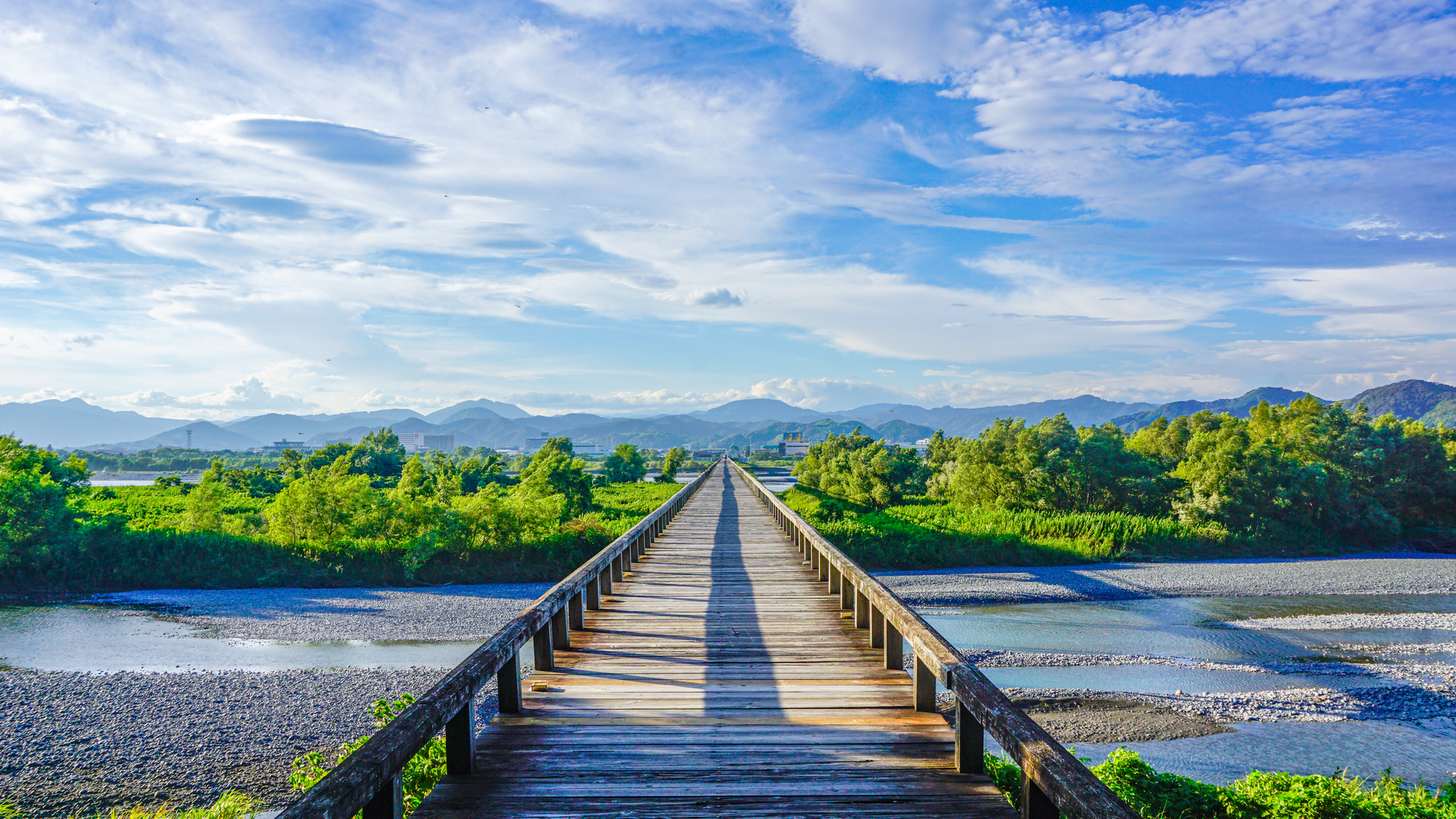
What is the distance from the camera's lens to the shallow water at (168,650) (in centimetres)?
1717

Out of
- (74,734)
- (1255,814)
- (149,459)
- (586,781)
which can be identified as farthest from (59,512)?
(149,459)

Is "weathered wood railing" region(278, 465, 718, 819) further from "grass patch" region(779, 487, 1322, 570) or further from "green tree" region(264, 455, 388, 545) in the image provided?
"green tree" region(264, 455, 388, 545)

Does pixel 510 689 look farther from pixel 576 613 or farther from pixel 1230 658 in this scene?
pixel 1230 658

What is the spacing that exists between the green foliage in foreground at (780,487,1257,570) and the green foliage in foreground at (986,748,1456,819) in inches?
858

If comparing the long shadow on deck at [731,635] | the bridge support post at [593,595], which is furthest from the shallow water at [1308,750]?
the bridge support post at [593,595]

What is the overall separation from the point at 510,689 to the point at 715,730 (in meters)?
1.27

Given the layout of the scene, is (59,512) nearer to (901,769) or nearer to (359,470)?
(359,470)

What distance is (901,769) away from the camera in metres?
3.60

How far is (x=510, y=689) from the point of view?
14.1 ft

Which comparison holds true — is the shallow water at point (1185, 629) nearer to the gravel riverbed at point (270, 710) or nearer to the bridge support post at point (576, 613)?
the gravel riverbed at point (270, 710)

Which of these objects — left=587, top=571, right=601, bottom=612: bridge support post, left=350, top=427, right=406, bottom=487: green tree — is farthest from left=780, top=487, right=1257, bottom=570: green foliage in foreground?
left=350, top=427, right=406, bottom=487: green tree

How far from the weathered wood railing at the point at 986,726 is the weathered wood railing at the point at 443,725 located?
2.18 m

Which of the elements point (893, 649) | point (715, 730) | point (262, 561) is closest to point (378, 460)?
point (262, 561)

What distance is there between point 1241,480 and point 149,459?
188323 millimetres
